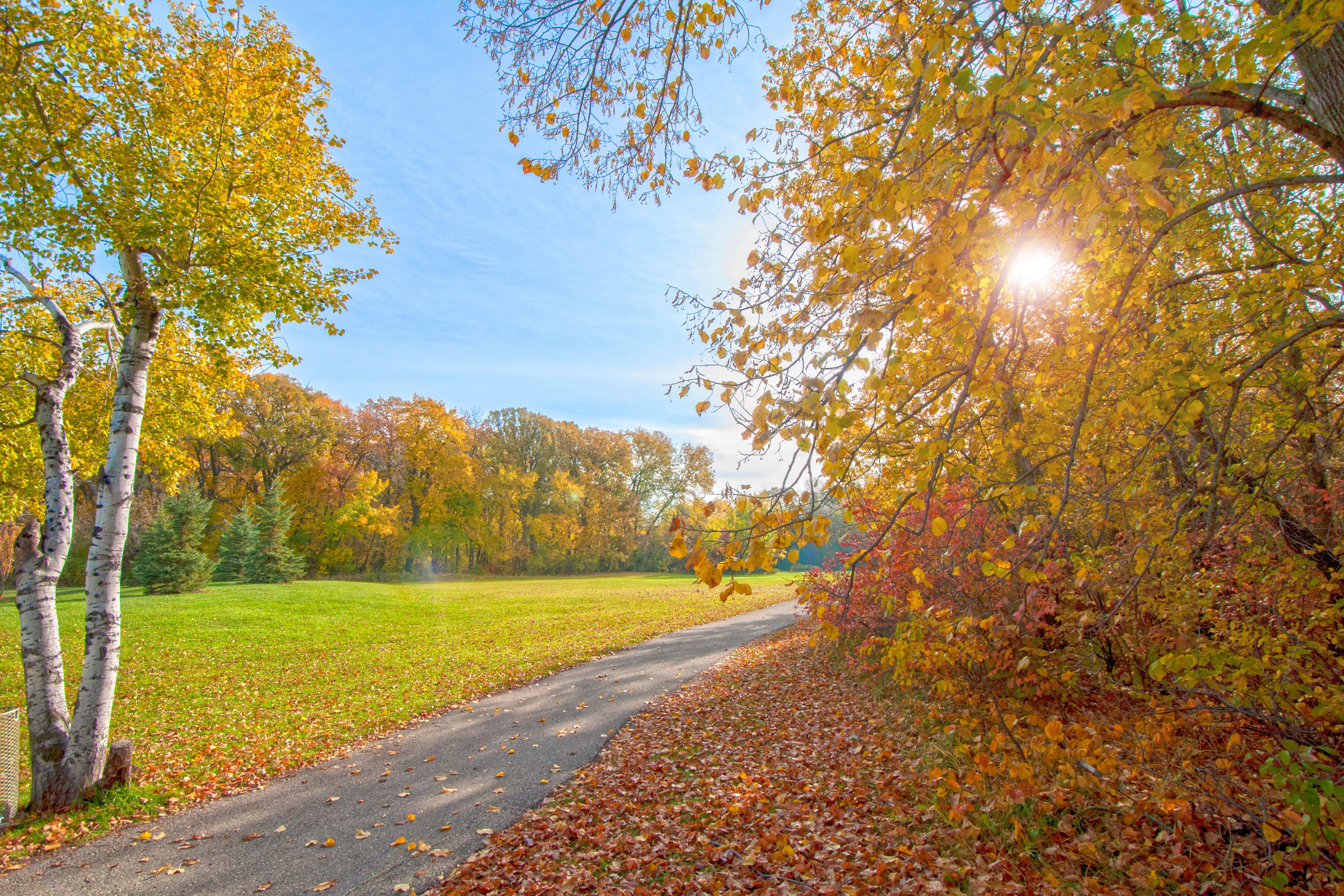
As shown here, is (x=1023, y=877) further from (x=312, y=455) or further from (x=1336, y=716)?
(x=312, y=455)

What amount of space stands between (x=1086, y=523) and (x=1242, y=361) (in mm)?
2743

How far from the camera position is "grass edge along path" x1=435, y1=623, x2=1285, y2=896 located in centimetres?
351

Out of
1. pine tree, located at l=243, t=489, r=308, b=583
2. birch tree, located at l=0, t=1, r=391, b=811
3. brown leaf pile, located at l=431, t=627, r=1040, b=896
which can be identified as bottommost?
brown leaf pile, located at l=431, t=627, r=1040, b=896

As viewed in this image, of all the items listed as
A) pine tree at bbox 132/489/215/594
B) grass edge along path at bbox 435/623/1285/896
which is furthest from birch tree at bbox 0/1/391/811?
pine tree at bbox 132/489/215/594

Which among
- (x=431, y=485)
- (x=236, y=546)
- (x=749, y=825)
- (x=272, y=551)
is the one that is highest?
(x=431, y=485)

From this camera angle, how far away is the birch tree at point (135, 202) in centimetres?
530

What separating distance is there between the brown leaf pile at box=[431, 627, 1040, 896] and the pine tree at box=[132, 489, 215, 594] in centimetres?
2189

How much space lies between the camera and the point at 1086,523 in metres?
5.63

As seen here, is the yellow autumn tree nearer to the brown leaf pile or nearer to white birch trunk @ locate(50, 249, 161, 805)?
the brown leaf pile

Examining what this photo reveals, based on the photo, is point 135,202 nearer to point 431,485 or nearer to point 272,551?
point 272,551

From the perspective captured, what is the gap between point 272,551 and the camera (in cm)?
2561

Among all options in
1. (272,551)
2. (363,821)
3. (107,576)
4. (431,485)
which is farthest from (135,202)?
(431,485)

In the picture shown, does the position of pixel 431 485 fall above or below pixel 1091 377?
above

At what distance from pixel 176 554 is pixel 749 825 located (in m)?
24.6
